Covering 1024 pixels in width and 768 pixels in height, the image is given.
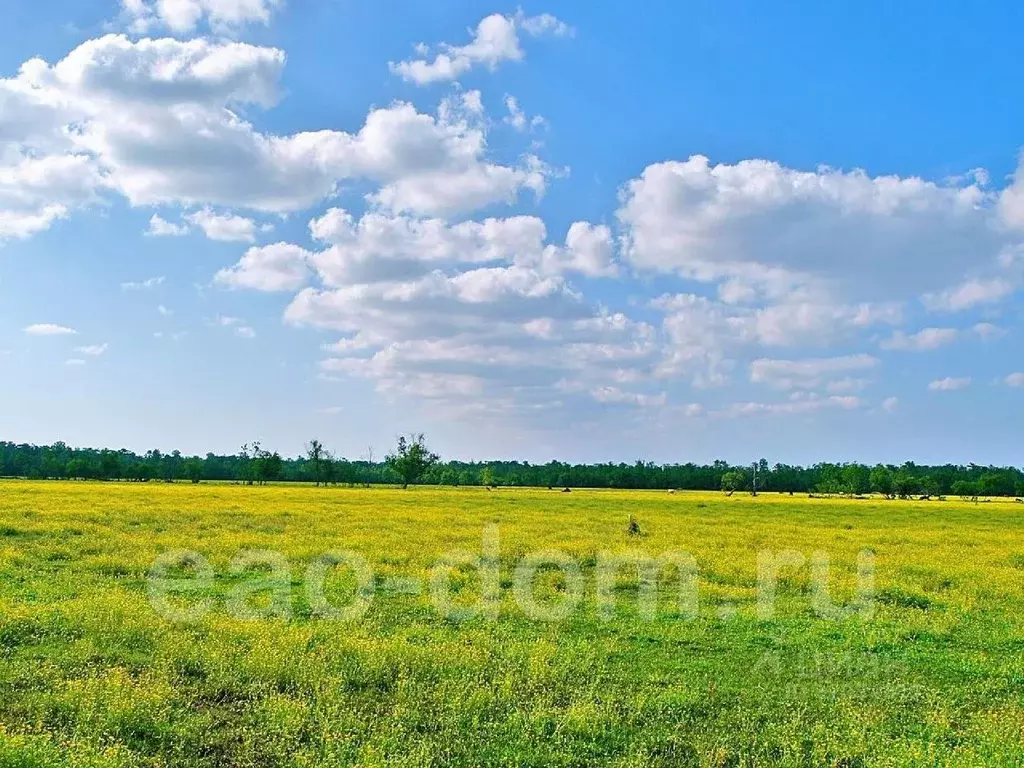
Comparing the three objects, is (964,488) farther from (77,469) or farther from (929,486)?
(77,469)

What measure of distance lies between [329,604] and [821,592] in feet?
41.5

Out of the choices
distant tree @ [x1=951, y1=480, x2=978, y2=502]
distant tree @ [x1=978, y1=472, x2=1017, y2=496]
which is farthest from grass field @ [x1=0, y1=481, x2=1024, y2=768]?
distant tree @ [x1=978, y1=472, x2=1017, y2=496]

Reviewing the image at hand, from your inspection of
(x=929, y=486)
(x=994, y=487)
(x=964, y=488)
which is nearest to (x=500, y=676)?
(x=929, y=486)

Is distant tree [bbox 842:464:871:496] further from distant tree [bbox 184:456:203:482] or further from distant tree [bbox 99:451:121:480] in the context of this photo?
distant tree [bbox 99:451:121:480]

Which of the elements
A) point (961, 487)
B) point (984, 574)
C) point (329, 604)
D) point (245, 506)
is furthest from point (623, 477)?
point (329, 604)

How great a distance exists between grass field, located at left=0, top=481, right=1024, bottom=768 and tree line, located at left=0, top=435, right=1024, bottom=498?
337ft

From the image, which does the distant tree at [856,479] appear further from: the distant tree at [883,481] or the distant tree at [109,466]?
the distant tree at [109,466]

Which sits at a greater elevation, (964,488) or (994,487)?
(994,487)

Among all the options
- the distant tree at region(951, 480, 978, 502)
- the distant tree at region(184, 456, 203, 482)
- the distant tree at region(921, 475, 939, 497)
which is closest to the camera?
the distant tree at region(921, 475, 939, 497)

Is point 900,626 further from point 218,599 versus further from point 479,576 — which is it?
point 218,599

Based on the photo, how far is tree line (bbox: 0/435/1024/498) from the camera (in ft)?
435

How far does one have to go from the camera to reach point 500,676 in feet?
38.9

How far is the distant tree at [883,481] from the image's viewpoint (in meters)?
133

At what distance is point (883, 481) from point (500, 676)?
14021 cm
